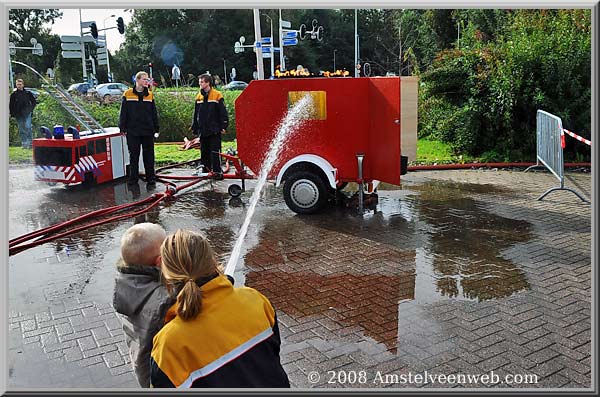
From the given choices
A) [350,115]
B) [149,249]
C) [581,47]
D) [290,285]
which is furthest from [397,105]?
[581,47]

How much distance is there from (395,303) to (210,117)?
6403 millimetres

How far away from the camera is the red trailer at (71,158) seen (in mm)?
10711

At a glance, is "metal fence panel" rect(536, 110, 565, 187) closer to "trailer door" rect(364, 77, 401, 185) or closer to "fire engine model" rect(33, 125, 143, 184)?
"trailer door" rect(364, 77, 401, 185)

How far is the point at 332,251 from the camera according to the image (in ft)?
23.6

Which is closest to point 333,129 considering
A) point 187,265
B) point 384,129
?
point 384,129

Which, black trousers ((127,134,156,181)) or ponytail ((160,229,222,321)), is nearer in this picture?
ponytail ((160,229,222,321))

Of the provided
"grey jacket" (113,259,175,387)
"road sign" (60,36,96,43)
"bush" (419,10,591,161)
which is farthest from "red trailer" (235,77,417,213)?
"road sign" (60,36,96,43)

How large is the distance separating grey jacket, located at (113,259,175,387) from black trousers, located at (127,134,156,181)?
8402mm

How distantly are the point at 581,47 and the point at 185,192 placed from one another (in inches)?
360

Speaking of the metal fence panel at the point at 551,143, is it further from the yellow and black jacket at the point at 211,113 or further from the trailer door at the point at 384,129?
the yellow and black jacket at the point at 211,113

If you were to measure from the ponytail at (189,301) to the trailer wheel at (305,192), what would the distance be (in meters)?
→ 6.28

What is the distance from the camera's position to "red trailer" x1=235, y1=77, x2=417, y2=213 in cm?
851

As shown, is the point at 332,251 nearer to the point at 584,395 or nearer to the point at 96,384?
the point at 96,384

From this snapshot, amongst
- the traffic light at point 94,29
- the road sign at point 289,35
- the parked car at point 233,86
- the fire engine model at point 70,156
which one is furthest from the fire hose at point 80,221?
the parked car at point 233,86
